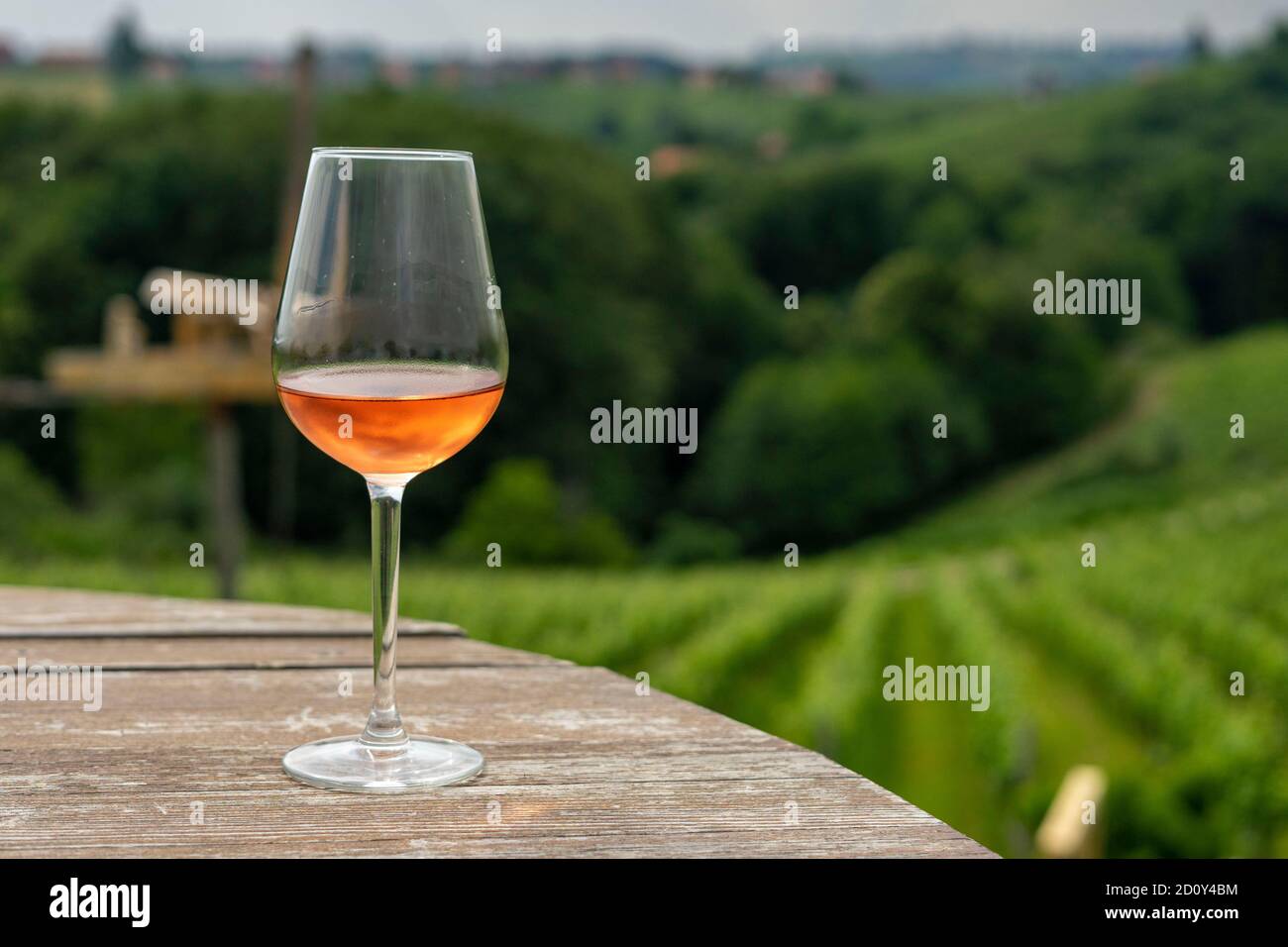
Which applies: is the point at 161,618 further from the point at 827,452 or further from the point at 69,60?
the point at 69,60

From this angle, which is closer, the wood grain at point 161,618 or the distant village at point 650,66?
the wood grain at point 161,618

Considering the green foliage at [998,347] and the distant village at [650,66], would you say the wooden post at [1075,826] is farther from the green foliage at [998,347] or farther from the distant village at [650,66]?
the distant village at [650,66]

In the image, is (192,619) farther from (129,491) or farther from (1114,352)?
(1114,352)

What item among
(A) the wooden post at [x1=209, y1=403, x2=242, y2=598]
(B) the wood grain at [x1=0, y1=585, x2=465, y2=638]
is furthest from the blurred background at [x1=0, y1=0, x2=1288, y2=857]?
(B) the wood grain at [x1=0, y1=585, x2=465, y2=638]

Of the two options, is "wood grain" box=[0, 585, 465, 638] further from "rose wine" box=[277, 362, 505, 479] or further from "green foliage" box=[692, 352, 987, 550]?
"green foliage" box=[692, 352, 987, 550]

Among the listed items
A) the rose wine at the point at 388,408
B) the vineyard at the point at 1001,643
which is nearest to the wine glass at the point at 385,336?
the rose wine at the point at 388,408

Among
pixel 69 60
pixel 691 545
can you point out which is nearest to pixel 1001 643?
pixel 691 545

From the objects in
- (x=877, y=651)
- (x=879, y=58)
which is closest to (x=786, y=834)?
(x=877, y=651)
